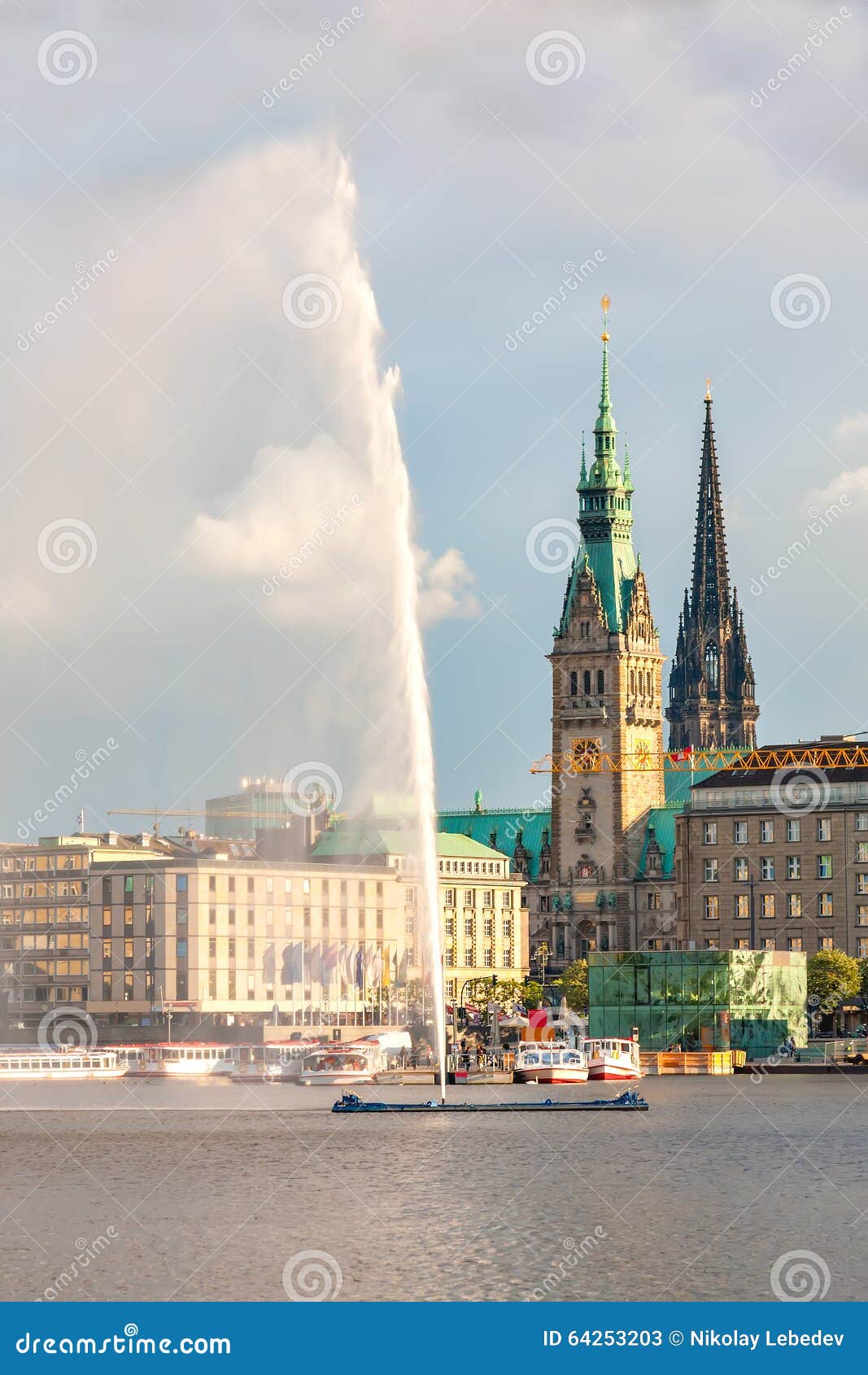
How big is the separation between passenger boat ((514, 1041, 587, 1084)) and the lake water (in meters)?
28.5

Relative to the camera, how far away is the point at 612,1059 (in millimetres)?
151625

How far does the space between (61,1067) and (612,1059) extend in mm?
46419

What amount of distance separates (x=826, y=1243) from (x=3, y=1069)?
120627 mm

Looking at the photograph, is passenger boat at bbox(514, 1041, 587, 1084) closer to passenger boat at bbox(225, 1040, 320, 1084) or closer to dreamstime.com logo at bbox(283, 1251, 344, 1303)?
passenger boat at bbox(225, 1040, 320, 1084)

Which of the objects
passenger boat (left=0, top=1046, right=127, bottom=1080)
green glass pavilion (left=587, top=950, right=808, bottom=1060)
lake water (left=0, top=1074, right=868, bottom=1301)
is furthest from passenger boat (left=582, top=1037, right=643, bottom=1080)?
passenger boat (left=0, top=1046, right=127, bottom=1080)

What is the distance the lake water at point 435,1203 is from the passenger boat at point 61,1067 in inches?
2066

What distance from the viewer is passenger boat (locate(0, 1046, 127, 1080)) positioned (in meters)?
174

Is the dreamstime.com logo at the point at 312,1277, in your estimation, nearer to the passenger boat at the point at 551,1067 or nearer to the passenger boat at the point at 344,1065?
the passenger boat at the point at 551,1067

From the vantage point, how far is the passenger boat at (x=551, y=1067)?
5817 inches

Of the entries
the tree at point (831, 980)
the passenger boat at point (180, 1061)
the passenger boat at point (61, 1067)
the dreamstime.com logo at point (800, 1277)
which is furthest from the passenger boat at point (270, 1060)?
the dreamstime.com logo at point (800, 1277)

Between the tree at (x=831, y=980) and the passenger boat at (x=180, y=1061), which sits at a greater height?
the tree at (x=831, y=980)

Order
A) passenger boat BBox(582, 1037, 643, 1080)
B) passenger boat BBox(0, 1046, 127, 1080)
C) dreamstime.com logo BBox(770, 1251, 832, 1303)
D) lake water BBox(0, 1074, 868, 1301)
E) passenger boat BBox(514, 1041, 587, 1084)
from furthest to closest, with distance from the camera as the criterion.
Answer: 1. passenger boat BBox(0, 1046, 127, 1080)
2. passenger boat BBox(582, 1037, 643, 1080)
3. passenger boat BBox(514, 1041, 587, 1084)
4. lake water BBox(0, 1074, 868, 1301)
5. dreamstime.com logo BBox(770, 1251, 832, 1303)

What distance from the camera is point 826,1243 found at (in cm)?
6178
